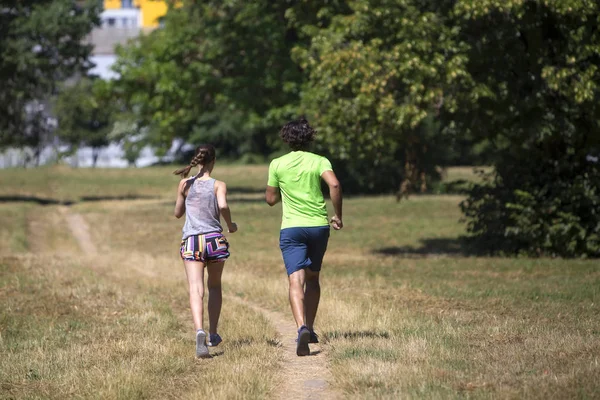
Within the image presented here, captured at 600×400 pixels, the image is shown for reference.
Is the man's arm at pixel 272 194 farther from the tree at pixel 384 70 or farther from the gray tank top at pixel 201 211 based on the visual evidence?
the tree at pixel 384 70

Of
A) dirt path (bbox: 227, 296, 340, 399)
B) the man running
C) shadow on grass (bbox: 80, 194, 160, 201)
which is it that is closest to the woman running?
the man running

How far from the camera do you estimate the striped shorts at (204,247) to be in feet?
29.1

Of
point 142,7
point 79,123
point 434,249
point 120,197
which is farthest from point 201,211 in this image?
point 142,7

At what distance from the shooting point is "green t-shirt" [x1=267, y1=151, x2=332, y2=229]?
28.8 ft

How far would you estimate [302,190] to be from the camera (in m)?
8.77

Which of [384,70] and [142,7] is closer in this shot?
[384,70]

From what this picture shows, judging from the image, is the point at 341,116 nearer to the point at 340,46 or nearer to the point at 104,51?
the point at 340,46

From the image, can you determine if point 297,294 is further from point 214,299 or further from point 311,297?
point 214,299

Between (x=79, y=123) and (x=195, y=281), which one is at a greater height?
(x=195, y=281)

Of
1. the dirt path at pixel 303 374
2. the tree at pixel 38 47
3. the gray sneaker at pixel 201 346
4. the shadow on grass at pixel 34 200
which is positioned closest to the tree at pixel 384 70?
the dirt path at pixel 303 374

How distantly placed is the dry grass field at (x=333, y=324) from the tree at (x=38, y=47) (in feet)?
52.7

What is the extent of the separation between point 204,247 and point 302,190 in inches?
39.5

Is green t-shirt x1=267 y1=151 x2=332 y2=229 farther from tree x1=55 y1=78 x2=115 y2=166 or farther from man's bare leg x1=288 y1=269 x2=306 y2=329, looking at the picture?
tree x1=55 y1=78 x2=115 y2=166

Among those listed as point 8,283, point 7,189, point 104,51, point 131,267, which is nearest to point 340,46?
point 131,267
